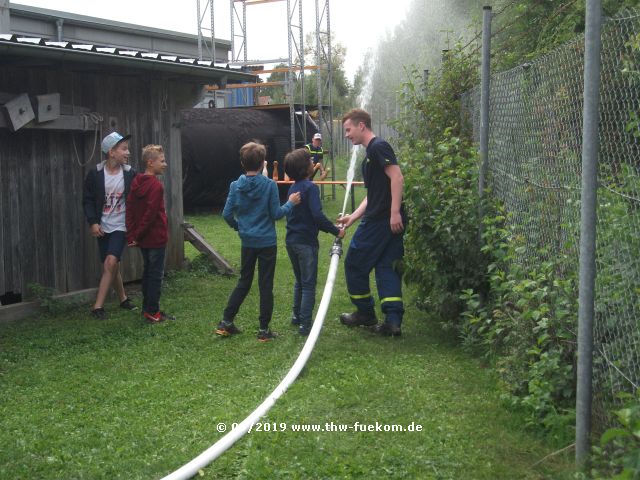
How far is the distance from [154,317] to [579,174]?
14.8 feet

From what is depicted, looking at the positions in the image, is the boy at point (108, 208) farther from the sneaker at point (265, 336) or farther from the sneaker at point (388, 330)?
the sneaker at point (388, 330)

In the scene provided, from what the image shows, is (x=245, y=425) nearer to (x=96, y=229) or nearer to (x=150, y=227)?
(x=150, y=227)

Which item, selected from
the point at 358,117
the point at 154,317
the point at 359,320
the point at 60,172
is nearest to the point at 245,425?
the point at 359,320

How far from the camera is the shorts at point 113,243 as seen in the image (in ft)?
25.4

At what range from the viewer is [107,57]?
7.64 meters

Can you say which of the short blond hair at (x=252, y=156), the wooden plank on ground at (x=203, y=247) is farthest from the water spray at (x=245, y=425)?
the wooden plank on ground at (x=203, y=247)

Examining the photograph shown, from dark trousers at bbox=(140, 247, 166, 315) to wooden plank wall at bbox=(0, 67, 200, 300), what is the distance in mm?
1206

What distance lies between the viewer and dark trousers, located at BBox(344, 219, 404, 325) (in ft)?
22.1

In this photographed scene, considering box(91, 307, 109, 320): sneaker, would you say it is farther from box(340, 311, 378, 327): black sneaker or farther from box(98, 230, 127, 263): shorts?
box(340, 311, 378, 327): black sneaker

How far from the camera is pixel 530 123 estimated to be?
17.0 ft

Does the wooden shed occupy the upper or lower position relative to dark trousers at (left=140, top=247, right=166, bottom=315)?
upper

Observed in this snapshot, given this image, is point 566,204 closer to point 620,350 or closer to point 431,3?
point 620,350

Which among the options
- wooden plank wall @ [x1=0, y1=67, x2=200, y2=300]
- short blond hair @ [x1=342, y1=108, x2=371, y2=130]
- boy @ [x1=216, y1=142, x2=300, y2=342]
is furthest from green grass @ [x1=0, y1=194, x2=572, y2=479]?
short blond hair @ [x1=342, y1=108, x2=371, y2=130]

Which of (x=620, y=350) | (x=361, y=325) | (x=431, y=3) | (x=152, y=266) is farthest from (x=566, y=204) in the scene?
(x=431, y=3)
